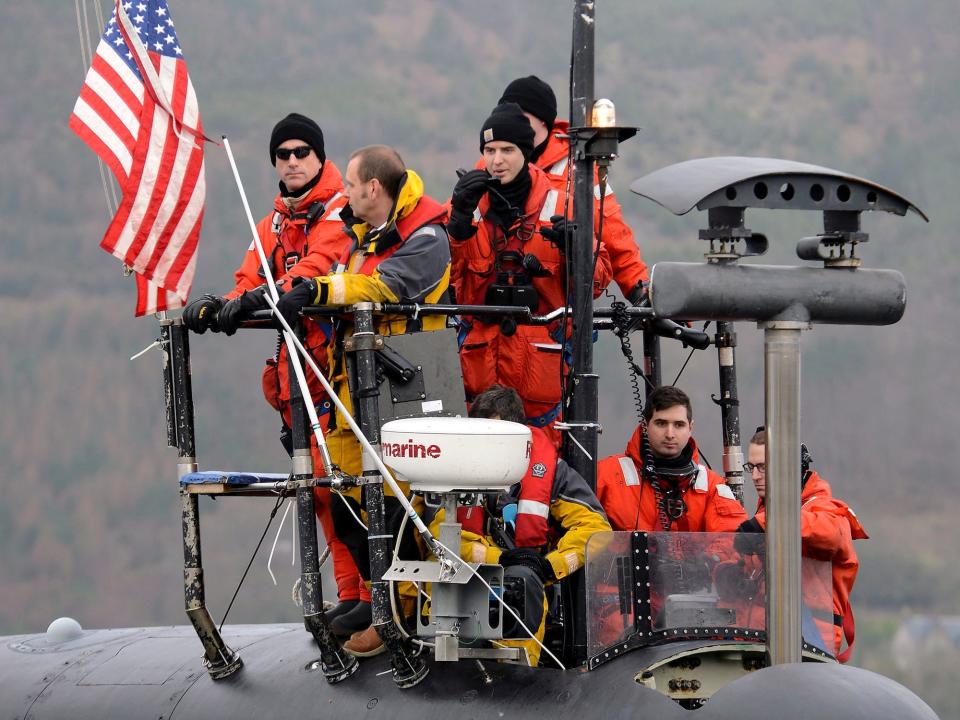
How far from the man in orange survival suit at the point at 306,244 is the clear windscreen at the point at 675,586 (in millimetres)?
1655

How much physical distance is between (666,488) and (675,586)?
4.72 ft

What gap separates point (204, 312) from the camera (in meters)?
8.90

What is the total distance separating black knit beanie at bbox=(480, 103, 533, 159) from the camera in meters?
9.80

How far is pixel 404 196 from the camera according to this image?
8961 mm

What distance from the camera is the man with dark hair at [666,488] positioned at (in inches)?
372

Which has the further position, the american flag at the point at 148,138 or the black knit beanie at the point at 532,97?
the black knit beanie at the point at 532,97

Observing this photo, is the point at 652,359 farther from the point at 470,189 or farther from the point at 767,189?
the point at 767,189

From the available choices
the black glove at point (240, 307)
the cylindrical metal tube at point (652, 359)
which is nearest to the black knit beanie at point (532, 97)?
the cylindrical metal tube at point (652, 359)

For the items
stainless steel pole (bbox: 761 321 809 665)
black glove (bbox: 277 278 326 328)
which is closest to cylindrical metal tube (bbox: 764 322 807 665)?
stainless steel pole (bbox: 761 321 809 665)

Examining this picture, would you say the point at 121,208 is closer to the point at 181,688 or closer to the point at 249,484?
the point at 249,484

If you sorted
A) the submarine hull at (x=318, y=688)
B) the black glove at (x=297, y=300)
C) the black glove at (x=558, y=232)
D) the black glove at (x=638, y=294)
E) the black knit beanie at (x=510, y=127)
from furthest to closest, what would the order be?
the black glove at (x=638, y=294) → the black knit beanie at (x=510, y=127) → the black glove at (x=558, y=232) → the black glove at (x=297, y=300) → the submarine hull at (x=318, y=688)

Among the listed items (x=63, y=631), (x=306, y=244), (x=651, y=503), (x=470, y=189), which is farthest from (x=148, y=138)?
(x=63, y=631)

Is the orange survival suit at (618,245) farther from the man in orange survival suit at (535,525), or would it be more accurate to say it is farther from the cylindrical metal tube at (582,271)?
the man in orange survival suit at (535,525)

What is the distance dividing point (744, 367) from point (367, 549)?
2134cm
